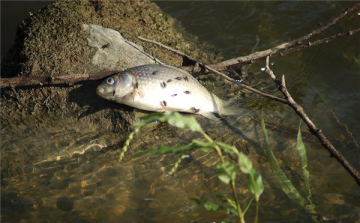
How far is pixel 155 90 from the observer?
4.95 m

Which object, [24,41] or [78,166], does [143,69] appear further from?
[24,41]

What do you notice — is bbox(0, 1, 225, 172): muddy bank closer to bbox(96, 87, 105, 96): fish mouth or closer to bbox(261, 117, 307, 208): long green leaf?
bbox(96, 87, 105, 96): fish mouth

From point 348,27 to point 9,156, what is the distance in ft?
18.1

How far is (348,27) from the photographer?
24.6 ft

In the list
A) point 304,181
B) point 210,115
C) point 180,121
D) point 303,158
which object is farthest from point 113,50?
point 180,121

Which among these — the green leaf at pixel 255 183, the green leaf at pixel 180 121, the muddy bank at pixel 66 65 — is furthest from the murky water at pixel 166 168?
the green leaf at pixel 180 121

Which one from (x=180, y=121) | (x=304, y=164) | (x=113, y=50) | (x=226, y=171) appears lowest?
(x=304, y=164)

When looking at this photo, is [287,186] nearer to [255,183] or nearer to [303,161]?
[303,161]

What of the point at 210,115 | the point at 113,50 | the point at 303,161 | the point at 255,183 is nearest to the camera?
the point at 255,183

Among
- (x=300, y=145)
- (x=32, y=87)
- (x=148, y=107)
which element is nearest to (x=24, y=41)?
(x=32, y=87)

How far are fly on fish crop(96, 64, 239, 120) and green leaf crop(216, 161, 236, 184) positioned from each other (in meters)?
1.90

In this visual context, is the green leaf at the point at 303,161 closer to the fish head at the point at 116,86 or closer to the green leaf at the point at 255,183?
the green leaf at the point at 255,183

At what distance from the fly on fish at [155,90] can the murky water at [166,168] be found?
0.34 metres

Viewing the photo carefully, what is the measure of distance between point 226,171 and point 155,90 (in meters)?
2.00
